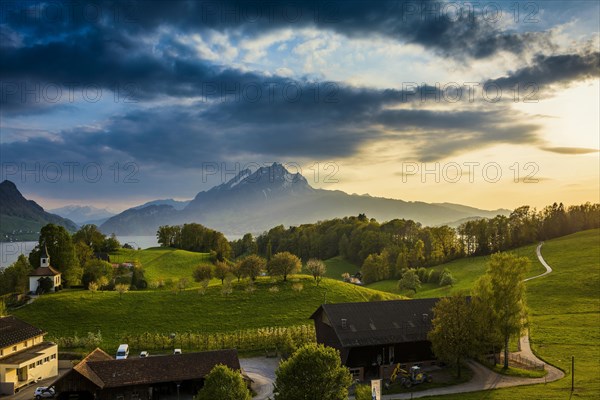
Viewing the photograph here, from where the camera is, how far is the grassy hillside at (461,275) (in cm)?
9745

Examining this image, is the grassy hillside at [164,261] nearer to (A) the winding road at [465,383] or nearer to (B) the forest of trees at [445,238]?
(B) the forest of trees at [445,238]

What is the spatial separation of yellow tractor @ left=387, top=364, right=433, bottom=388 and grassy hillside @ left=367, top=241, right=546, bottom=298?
44.2 metres

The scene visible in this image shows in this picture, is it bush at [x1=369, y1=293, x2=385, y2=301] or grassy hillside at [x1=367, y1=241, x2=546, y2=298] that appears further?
grassy hillside at [x1=367, y1=241, x2=546, y2=298]

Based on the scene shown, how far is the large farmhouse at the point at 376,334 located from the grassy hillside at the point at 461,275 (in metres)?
39.4

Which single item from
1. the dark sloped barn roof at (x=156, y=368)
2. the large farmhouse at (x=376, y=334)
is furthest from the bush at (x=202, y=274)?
the dark sloped barn roof at (x=156, y=368)

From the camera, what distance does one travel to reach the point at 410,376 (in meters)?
48.6

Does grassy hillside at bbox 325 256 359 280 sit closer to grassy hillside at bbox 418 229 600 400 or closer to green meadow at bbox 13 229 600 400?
green meadow at bbox 13 229 600 400

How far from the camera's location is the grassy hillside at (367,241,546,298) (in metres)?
97.4

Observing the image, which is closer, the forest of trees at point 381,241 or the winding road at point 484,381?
the winding road at point 484,381

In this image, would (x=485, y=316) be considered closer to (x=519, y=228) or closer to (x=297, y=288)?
(x=297, y=288)

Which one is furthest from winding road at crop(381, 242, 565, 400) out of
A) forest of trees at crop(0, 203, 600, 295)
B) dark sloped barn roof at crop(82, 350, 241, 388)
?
forest of trees at crop(0, 203, 600, 295)

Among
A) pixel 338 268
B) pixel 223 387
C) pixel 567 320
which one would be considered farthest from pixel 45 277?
pixel 567 320

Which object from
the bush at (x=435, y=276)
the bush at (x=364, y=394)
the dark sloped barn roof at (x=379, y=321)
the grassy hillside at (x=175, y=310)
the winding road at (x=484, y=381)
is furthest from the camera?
the bush at (x=435, y=276)

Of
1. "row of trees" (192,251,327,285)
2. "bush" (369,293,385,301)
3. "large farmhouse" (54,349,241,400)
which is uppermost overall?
"row of trees" (192,251,327,285)
